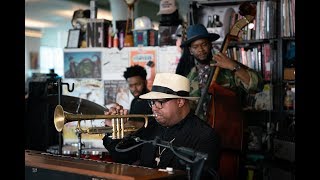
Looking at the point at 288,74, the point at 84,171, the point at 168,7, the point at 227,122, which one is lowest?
the point at 84,171

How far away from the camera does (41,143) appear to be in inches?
190

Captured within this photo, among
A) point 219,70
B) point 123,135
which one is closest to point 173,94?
point 123,135

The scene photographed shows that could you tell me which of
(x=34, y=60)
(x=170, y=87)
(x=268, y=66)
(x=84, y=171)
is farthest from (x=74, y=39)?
(x=34, y=60)

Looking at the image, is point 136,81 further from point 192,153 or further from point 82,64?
point 192,153

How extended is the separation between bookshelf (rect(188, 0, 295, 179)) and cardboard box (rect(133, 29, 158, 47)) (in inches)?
21.9

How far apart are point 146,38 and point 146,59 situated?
205mm

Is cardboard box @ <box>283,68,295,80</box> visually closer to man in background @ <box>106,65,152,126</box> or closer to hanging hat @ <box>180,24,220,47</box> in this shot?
hanging hat @ <box>180,24,220,47</box>

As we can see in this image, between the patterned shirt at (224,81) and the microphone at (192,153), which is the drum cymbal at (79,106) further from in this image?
the microphone at (192,153)

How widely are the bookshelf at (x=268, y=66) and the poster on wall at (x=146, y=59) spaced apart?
601 millimetres

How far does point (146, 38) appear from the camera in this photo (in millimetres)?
5363

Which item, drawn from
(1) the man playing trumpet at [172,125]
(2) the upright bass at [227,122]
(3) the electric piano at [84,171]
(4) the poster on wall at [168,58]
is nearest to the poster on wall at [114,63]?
(4) the poster on wall at [168,58]

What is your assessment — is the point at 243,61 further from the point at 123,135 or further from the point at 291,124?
the point at 123,135

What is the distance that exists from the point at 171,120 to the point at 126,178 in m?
0.96

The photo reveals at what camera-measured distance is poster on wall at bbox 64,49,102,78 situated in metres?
5.50
